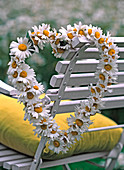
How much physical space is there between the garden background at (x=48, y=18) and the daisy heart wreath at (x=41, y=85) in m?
2.89

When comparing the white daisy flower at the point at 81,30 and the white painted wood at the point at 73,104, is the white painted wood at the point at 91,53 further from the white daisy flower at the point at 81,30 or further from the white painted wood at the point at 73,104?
the white painted wood at the point at 73,104

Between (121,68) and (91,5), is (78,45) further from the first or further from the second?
(91,5)

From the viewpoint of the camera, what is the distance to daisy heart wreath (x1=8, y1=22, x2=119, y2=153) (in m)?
1.56

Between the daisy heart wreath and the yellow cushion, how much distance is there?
111 millimetres

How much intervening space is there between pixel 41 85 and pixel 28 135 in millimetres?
363

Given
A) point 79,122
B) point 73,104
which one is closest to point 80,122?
point 79,122

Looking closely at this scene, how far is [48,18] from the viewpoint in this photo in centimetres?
496

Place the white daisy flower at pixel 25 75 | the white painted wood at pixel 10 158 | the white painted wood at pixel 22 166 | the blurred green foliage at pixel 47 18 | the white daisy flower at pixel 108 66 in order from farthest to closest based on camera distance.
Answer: the blurred green foliage at pixel 47 18, the white painted wood at pixel 10 158, the white painted wood at pixel 22 166, the white daisy flower at pixel 108 66, the white daisy flower at pixel 25 75

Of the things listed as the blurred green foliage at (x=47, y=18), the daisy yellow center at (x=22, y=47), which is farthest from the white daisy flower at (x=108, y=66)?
the blurred green foliage at (x=47, y=18)

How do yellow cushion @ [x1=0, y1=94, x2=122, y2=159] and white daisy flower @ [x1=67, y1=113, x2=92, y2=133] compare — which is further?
yellow cushion @ [x1=0, y1=94, x2=122, y2=159]

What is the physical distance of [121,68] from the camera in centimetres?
186

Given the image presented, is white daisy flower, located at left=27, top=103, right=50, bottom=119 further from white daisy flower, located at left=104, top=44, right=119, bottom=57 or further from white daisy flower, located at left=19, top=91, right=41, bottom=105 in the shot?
white daisy flower, located at left=104, top=44, right=119, bottom=57

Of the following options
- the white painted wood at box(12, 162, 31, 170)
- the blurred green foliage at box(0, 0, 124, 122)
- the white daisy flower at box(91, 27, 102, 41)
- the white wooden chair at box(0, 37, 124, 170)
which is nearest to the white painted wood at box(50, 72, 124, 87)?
the white wooden chair at box(0, 37, 124, 170)

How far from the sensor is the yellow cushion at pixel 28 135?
1847mm
